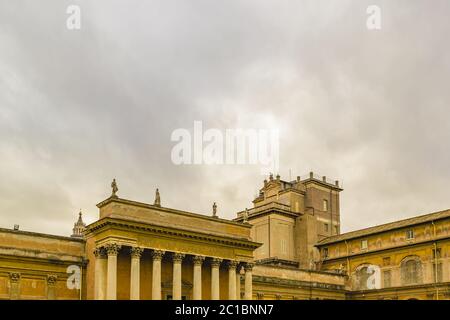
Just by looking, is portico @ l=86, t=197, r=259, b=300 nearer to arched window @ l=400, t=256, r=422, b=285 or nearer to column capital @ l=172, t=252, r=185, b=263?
column capital @ l=172, t=252, r=185, b=263

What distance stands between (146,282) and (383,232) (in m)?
27.2

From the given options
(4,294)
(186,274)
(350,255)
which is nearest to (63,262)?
(4,294)

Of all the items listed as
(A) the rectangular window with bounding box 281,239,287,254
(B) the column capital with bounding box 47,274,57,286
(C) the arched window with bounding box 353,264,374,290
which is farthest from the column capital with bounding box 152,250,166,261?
(C) the arched window with bounding box 353,264,374,290

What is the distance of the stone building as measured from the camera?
3894cm

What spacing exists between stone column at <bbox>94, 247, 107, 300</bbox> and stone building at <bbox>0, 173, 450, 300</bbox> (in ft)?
0.22

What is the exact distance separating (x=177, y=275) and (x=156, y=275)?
5.99 ft

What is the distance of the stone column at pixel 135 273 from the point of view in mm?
38094

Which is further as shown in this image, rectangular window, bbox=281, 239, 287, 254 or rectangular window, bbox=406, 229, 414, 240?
rectangular window, bbox=281, 239, 287, 254

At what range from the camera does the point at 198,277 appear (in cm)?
4178

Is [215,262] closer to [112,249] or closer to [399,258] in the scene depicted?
[112,249]

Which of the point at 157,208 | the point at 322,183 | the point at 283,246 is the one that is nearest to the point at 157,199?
the point at 157,208
